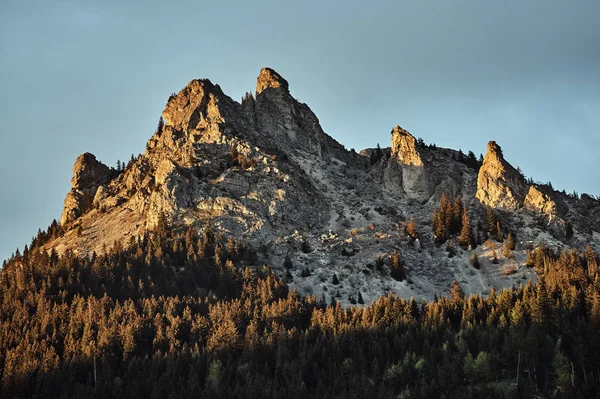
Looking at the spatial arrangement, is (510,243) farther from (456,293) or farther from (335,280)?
(335,280)

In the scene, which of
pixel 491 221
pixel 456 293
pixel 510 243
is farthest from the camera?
pixel 491 221

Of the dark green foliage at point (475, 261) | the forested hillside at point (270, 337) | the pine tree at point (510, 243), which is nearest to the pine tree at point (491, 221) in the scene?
the pine tree at point (510, 243)

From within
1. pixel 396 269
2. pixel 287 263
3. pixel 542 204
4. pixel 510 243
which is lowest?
pixel 396 269

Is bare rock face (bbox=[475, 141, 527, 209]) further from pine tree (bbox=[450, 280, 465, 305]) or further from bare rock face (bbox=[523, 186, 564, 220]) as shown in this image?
pine tree (bbox=[450, 280, 465, 305])

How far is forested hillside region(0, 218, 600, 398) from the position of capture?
11456 cm

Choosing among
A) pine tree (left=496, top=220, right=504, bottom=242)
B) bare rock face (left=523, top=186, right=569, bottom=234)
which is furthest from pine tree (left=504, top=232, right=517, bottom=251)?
bare rock face (left=523, top=186, right=569, bottom=234)

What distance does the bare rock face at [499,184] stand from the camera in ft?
604

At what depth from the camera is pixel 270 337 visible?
12725 cm

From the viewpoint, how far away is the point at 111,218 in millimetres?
187625

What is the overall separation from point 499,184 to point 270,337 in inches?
3477

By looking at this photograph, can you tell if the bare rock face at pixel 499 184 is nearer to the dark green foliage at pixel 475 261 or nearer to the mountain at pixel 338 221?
the mountain at pixel 338 221

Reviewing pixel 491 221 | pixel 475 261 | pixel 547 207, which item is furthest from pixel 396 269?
pixel 547 207

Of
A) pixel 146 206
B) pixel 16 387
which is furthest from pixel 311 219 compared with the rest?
pixel 16 387

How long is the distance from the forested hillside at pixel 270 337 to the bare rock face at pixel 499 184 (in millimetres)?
33757
